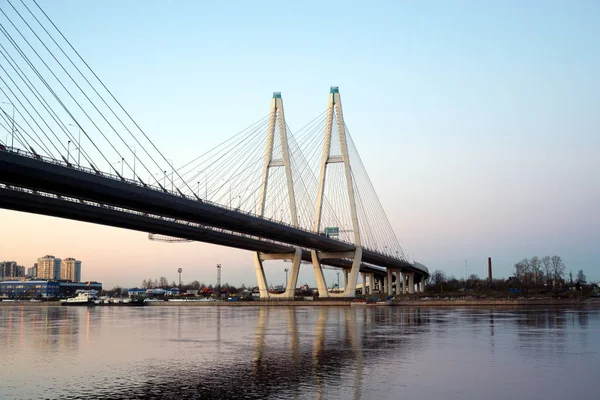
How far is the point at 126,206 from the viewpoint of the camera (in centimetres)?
5019

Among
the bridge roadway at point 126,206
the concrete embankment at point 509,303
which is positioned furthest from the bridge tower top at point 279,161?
the concrete embankment at point 509,303

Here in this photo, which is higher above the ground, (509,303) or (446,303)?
(509,303)

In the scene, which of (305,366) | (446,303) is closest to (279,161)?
(446,303)

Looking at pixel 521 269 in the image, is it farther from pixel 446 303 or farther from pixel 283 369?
pixel 283 369

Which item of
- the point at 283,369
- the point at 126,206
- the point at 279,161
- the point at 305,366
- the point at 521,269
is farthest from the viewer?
the point at 521,269

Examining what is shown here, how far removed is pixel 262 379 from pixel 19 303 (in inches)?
5096

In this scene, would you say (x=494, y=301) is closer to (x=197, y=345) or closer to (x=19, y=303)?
(x=197, y=345)

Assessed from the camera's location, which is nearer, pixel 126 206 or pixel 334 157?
pixel 126 206

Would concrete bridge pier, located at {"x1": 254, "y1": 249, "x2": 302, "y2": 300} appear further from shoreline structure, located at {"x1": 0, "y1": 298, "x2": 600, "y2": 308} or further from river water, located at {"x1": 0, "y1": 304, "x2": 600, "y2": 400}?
river water, located at {"x1": 0, "y1": 304, "x2": 600, "y2": 400}

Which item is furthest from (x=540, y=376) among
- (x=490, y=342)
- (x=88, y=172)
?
(x=88, y=172)

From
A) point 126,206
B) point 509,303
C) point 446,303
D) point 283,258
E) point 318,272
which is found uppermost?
point 126,206

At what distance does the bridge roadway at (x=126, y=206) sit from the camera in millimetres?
37972

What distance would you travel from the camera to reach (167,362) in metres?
21.2

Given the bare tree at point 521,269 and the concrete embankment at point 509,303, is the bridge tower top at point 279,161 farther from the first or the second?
the bare tree at point 521,269
